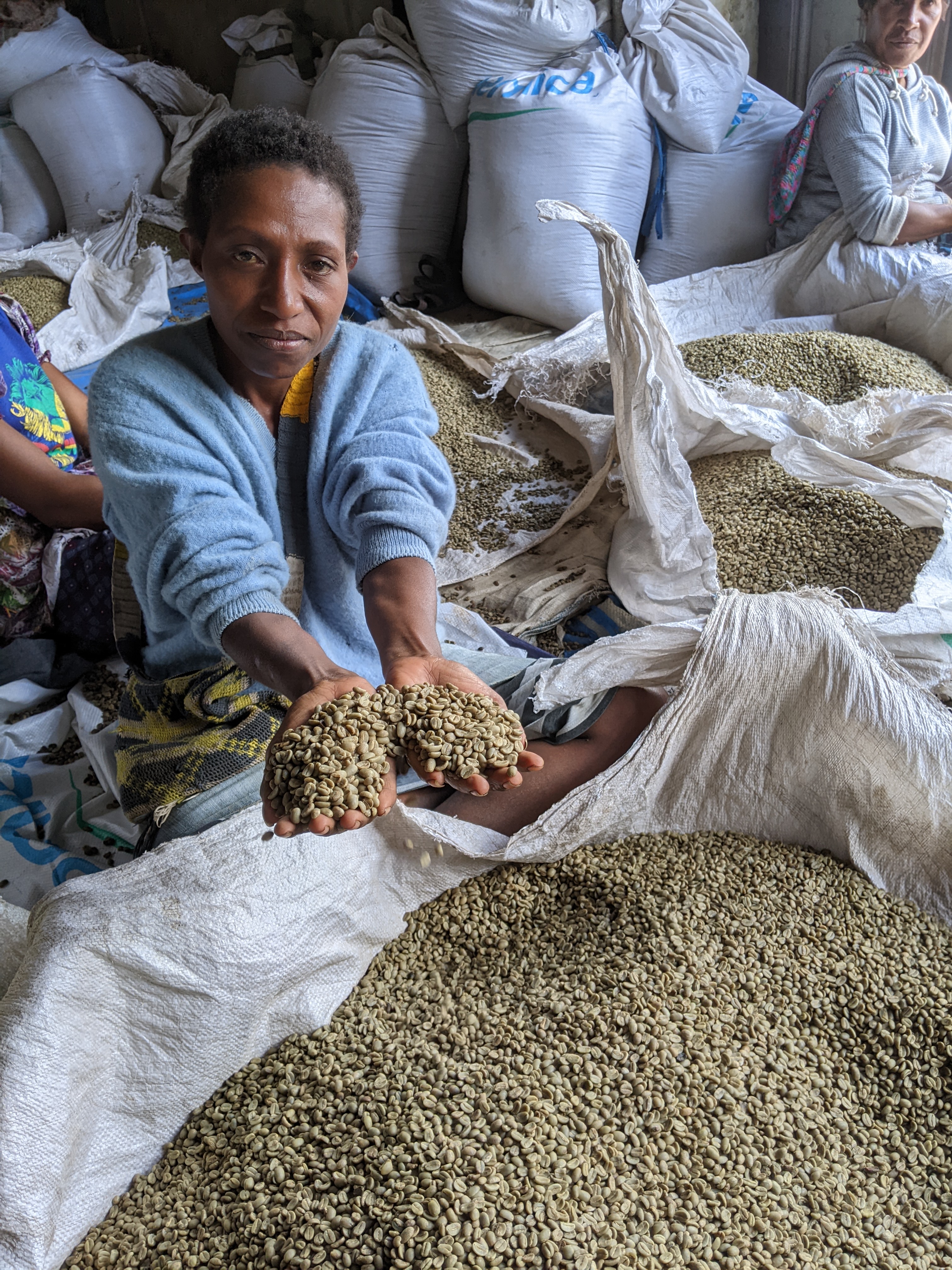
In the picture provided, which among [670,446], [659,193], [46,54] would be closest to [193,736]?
[670,446]

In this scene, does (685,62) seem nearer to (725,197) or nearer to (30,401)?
(725,197)

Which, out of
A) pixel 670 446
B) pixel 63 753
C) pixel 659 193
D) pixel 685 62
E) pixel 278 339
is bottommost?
pixel 63 753

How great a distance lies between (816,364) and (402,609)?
1580 mm

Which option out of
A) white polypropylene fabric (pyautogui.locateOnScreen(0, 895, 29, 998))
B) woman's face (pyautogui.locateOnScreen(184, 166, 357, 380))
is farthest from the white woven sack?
white polypropylene fabric (pyautogui.locateOnScreen(0, 895, 29, 998))

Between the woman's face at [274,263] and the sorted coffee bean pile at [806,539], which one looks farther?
the sorted coffee bean pile at [806,539]

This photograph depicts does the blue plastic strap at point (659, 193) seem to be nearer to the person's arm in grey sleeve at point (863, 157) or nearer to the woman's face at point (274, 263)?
the person's arm in grey sleeve at point (863, 157)

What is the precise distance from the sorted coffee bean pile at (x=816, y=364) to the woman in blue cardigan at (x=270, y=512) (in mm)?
1193

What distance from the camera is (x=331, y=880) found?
1120mm

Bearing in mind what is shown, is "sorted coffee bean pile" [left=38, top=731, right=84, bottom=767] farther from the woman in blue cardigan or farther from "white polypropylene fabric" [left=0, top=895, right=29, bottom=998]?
"white polypropylene fabric" [left=0, top=895, right=29, bottom=998]

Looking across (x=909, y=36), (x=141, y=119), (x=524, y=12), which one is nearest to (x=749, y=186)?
(x=909, y=36)

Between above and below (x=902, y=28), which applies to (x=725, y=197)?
below

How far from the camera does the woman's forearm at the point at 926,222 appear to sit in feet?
8.47

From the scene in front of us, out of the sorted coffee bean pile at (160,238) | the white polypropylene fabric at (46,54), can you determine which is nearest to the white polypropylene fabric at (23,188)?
the white polypropylene fabric at (46,54)

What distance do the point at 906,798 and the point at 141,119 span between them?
12.5ft
